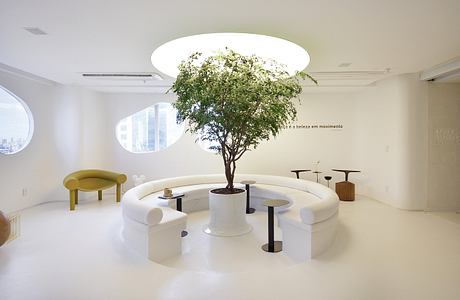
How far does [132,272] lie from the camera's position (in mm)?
2760

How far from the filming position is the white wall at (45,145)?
4.93 meters

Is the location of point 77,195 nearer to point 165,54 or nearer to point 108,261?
point 108,261

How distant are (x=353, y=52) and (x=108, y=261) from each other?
4201 mm

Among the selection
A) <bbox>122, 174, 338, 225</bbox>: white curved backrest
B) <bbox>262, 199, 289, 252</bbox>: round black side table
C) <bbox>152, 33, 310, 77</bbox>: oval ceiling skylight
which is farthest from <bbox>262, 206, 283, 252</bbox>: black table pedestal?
<bbox>152, 33, 310, 77</bbox>: oval ceiling skylight

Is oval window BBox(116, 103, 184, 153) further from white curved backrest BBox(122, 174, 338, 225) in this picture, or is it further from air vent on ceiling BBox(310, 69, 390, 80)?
air vent on ceiling BBox(310, 69, 390, 80)

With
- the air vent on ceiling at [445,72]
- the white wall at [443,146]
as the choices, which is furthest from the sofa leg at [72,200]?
the air vent on ceiling at [445,72]

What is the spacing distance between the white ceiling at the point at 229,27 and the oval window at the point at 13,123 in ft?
3.10

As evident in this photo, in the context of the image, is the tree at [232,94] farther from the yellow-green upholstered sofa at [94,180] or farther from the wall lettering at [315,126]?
the wall lettering at [315,126]

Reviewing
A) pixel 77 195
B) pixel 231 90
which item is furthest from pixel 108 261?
pixel 77 195

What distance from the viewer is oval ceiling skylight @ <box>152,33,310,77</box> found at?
11.1ft

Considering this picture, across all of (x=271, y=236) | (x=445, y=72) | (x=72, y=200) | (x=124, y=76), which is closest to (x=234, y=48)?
(x=124, y=76)

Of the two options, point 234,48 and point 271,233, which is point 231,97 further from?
point 271,233

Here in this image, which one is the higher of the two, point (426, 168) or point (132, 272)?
point (426, 168)

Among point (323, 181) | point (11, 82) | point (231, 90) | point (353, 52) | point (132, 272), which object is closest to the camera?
point (132, 272)
